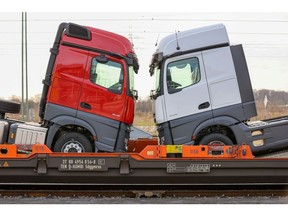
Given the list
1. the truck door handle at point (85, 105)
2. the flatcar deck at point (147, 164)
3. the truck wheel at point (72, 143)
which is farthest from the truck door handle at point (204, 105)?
the truck wheel at point (72, 143)

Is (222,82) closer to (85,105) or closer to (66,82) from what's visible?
(85,105)

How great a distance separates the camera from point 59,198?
10617 millimetres

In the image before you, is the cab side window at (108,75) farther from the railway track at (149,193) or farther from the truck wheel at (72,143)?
the railway track at (149,193)

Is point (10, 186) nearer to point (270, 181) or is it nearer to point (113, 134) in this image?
point (113, 134)

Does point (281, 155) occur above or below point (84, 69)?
below

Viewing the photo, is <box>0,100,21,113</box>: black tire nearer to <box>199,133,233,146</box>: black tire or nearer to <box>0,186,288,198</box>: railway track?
<box>0,186,288,198</box>: railway track

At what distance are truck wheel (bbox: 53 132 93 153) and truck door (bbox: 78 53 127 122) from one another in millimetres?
518

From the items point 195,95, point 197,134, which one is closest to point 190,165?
point 197,134

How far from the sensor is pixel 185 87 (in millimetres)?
10594

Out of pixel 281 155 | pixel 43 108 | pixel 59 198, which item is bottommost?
pixel 59 198

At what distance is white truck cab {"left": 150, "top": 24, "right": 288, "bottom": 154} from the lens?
10.5 meters

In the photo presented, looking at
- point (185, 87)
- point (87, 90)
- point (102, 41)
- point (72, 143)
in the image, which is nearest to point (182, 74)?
point (185, 87)

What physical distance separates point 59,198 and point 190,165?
8.29ft

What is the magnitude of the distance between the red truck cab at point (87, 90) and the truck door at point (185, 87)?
74 centimetres
